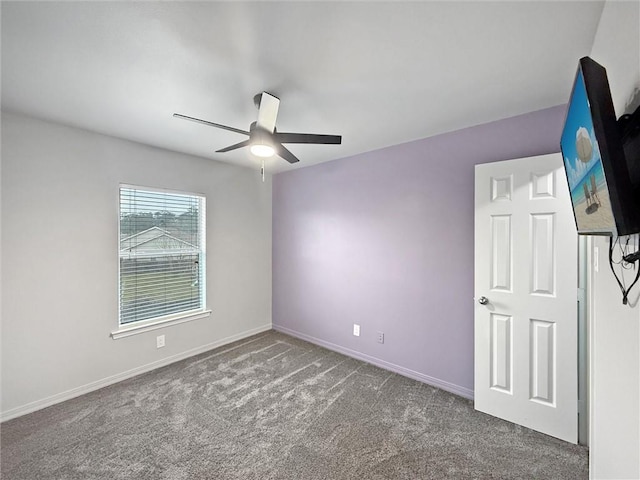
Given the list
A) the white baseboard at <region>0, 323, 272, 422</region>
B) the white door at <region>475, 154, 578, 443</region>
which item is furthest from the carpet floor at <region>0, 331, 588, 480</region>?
the white door at <region>475, 154, 578, 443</region>

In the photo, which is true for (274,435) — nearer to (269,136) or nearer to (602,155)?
(269,136)

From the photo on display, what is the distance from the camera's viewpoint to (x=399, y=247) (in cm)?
293

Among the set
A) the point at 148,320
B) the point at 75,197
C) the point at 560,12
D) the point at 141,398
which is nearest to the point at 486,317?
the point at 560,12

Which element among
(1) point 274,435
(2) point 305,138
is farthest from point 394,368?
(2) point 305,138

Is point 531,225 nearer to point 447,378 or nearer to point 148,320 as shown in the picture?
point 447,378

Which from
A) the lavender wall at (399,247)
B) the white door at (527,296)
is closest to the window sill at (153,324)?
the lavender wall at (399,247)

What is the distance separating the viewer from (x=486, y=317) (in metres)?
2.27

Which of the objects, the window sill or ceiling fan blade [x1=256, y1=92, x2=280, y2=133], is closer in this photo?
ceiling fan blade [x1=256, y1=92, x2=280, y2=133]

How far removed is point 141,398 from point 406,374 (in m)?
2.49

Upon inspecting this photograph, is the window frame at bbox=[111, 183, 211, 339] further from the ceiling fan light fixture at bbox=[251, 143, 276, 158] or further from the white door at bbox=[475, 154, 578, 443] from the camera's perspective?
the white door at bbox=[475, 154, 578, 443]

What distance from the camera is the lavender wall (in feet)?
8.16

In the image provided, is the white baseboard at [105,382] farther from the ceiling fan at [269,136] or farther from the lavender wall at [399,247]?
the ceiling fan at [269,136]

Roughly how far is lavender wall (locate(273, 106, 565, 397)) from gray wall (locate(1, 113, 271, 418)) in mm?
1443

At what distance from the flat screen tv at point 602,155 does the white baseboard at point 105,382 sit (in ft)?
12.1
